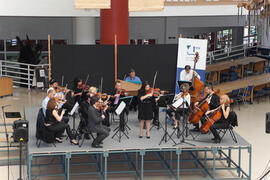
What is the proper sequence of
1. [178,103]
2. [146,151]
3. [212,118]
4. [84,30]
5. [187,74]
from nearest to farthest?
1. [212,118]
2. [178,103]
3. [146,151]
4. [187,74]
5. [84,30]

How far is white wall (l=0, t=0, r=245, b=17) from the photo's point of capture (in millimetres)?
16531

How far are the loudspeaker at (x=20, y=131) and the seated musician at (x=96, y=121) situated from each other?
49.9 inches

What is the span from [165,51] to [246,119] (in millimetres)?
3360

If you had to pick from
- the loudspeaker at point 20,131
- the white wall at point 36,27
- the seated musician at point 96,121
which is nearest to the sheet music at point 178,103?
the seated musician at point 96,121

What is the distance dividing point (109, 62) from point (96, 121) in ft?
15.6

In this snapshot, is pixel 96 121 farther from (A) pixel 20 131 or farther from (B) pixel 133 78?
(B) pixel 133 78

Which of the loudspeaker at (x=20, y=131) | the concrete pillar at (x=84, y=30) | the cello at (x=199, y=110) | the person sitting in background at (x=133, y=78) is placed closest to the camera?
the loudspeaker at (x=20, y=131)

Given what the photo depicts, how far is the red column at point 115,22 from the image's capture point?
14.9 m

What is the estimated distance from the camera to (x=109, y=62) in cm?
1427

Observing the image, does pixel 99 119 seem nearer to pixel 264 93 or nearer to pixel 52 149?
pixel 52 149

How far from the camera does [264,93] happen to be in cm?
1772

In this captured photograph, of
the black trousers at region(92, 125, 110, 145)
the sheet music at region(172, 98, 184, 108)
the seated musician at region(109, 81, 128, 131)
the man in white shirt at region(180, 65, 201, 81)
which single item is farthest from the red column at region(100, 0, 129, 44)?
the black trousers at region(92, 125, 110, 145)

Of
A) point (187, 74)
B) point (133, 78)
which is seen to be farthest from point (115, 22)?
point (187, 74)

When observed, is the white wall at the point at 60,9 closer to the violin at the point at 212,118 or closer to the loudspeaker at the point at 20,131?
the violin at the point at 212,118
